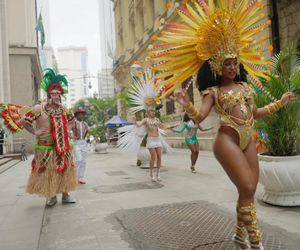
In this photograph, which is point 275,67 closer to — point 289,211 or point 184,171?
point 289,211

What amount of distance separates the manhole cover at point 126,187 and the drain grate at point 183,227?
1.85 metres

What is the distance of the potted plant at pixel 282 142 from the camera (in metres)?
4.81

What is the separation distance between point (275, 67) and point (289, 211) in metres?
2.25

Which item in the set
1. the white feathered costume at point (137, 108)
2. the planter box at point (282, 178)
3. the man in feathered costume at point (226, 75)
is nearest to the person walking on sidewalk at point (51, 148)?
the man in feathered costume at point (226, 75)

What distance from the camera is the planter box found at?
4766 mm

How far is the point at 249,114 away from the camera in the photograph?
3.37 m

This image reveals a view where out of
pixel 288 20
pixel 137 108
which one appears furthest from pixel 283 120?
pixel 288 20

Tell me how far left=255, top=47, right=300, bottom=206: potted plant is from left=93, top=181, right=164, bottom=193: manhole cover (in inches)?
107

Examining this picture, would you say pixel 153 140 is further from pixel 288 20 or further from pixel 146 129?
pixel 288 20

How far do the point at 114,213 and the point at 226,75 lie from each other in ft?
9.04

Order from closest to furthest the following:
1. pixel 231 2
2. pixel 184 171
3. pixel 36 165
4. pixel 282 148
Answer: pixel 231 2 < pixel 282 148 < pixel 36 165 < pixel 184 171

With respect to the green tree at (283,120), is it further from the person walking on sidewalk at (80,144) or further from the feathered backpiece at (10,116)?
the person walking on sidewalk at (80,144)

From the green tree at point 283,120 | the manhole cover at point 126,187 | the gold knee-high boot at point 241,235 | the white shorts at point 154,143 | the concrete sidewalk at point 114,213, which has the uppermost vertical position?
the green tree at point 283,120

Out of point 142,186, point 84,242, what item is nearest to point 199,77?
point 84,242
